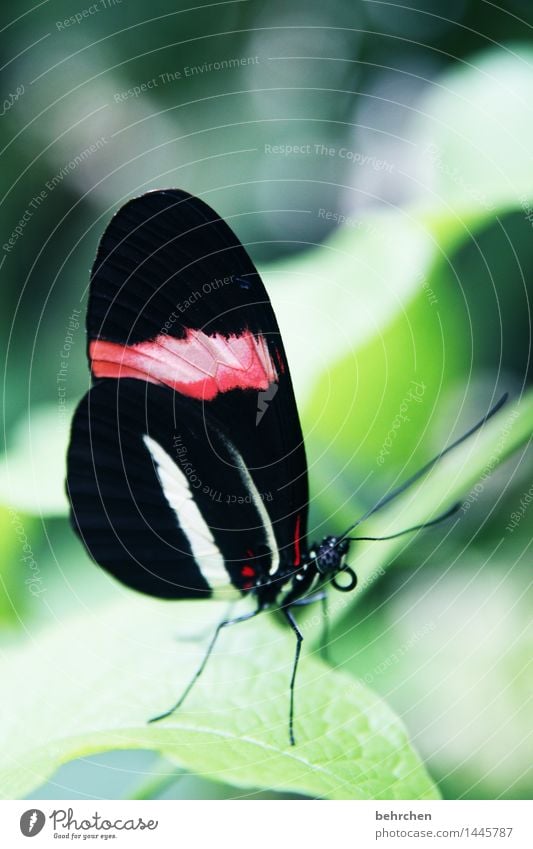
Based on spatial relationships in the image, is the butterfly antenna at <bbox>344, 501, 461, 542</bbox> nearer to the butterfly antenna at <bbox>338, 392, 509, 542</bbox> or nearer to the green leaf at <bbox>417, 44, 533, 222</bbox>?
the butterfly antenna at <bbox>338, 392, 509, 542</bbox>

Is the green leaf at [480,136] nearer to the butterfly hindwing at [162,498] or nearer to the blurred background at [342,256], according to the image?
the blurred background at [342,256]

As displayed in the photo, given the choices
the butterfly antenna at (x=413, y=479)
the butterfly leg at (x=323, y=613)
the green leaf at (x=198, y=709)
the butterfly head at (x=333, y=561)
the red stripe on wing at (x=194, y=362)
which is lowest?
the green leaf at (x=198, y=709)

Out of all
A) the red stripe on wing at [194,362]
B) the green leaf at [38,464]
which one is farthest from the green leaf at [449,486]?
the green leaf at [38,464]

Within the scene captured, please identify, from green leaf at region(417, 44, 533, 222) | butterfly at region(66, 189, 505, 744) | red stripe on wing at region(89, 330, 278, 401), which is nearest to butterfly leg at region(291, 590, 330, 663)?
butterfly at region(66, 189, 505, 744)

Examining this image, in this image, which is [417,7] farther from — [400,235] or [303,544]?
[303,544]

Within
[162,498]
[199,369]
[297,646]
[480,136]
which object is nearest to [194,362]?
[199,369]

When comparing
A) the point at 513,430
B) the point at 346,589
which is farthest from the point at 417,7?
the point at 346,589

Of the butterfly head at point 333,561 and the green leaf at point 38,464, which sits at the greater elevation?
the green leaf at point 38,464
